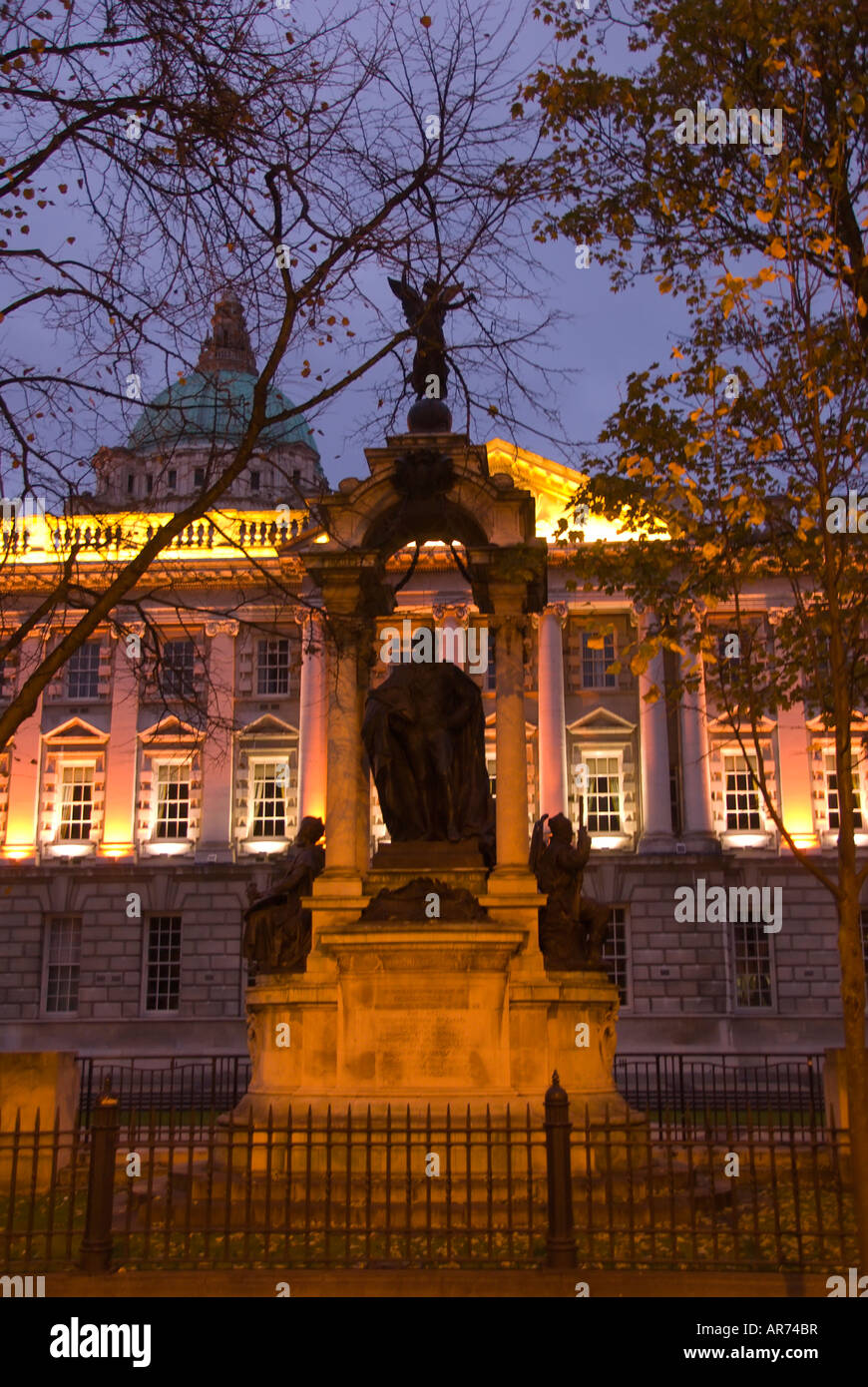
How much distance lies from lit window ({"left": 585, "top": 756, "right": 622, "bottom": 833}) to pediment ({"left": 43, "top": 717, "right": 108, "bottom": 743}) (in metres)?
16.6

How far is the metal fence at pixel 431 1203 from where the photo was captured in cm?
915

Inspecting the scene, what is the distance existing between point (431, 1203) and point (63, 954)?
38.5m

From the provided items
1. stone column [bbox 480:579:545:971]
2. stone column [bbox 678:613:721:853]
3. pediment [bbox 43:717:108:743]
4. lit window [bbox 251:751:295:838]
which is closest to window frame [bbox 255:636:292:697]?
lit window [bbox 251:751:295:838]

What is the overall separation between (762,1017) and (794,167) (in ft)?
118

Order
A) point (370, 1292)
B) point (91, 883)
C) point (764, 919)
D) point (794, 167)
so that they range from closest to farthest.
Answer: point (370, 1292)
point (794, 167)
point (764, 919)
point (91, 883)

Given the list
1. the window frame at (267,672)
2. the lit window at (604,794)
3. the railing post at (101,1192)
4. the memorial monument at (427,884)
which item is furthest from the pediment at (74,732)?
the railing post at (101,1192)

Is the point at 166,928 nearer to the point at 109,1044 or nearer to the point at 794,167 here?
the point at 109,1044

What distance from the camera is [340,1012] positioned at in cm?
1260

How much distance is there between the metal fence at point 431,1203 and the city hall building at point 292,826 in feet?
99.8

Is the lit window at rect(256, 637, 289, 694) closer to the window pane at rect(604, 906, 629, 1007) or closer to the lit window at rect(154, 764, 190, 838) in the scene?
the lit window at rect(154, 764, 190, 838)

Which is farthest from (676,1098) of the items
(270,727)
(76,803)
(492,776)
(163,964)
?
(76,803)

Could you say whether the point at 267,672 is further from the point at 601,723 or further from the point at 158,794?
the point at 601,723

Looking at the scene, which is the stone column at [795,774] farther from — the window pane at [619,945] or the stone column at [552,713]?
the stone column at [552,713]

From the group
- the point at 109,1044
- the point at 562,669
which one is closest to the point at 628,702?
the point at 562,669
